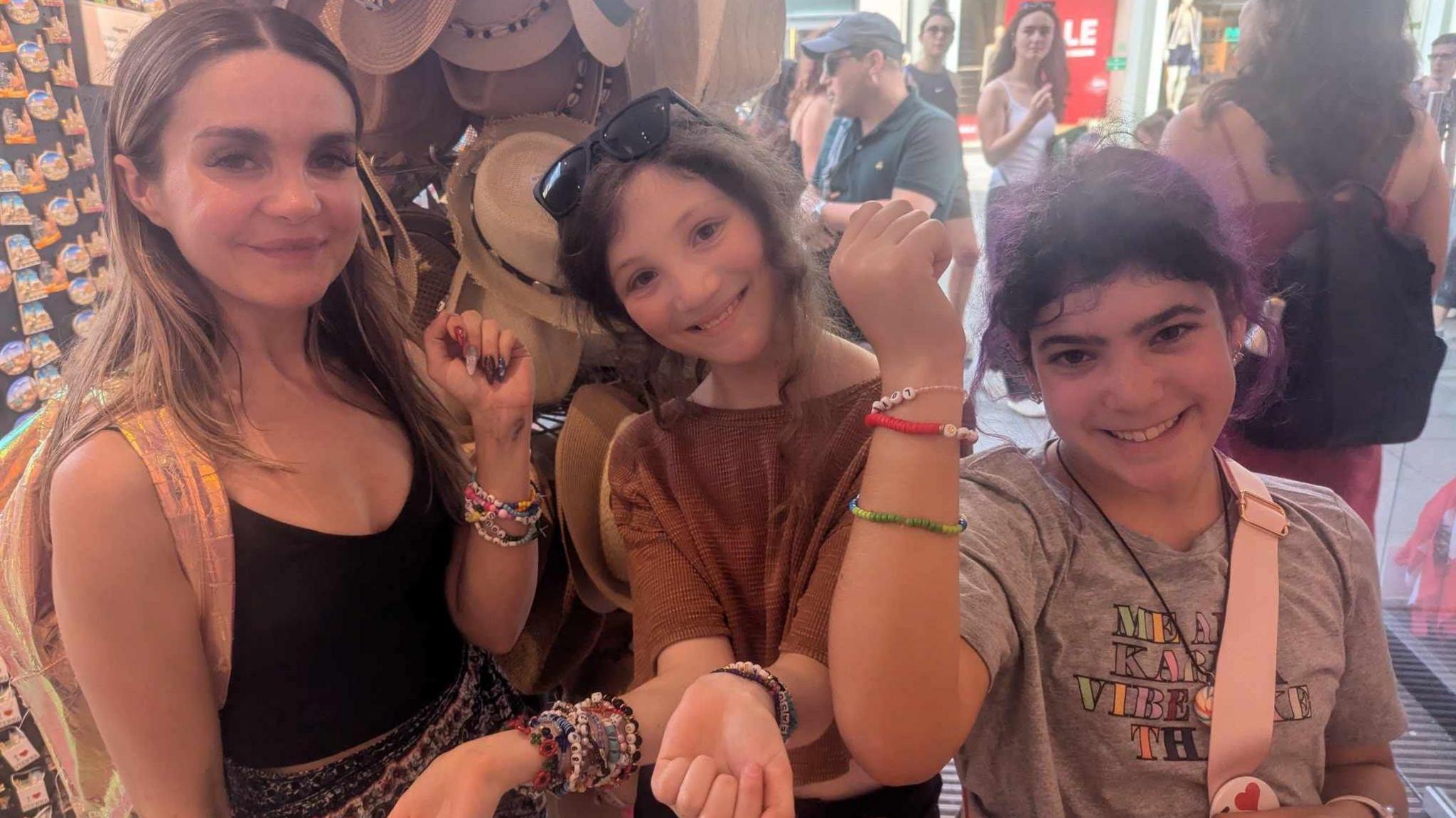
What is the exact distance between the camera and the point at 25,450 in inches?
38.9

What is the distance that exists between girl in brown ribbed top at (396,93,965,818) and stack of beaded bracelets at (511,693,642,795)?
38mm

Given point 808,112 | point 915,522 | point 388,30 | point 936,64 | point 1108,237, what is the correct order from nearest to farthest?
point 915,522 < point 1108,237 < point 388,30 < point 936,64 < point 808,112

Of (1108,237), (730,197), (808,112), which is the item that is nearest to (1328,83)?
(1108,237)

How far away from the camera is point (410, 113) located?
4.41 ft

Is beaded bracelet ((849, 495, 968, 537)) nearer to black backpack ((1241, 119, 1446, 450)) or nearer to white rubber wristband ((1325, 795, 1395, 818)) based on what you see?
white rubber wristband ((1325, 795, 1395, 818))

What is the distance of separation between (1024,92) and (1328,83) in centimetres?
142

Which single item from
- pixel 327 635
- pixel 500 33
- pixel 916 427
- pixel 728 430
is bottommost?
pixel 327 635

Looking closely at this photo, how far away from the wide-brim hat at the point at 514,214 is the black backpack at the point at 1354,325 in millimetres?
1085

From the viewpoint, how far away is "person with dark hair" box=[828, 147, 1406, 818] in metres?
0.91

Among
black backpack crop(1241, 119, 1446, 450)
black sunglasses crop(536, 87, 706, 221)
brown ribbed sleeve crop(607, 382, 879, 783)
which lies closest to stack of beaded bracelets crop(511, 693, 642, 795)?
brown ribbed sleeve crop(607, 382, 879, 783)

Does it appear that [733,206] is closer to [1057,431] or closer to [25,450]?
[1057,431]

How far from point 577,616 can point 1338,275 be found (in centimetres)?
128

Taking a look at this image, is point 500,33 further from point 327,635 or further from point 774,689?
point 774,689

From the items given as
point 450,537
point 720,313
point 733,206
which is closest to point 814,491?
point 720,313
